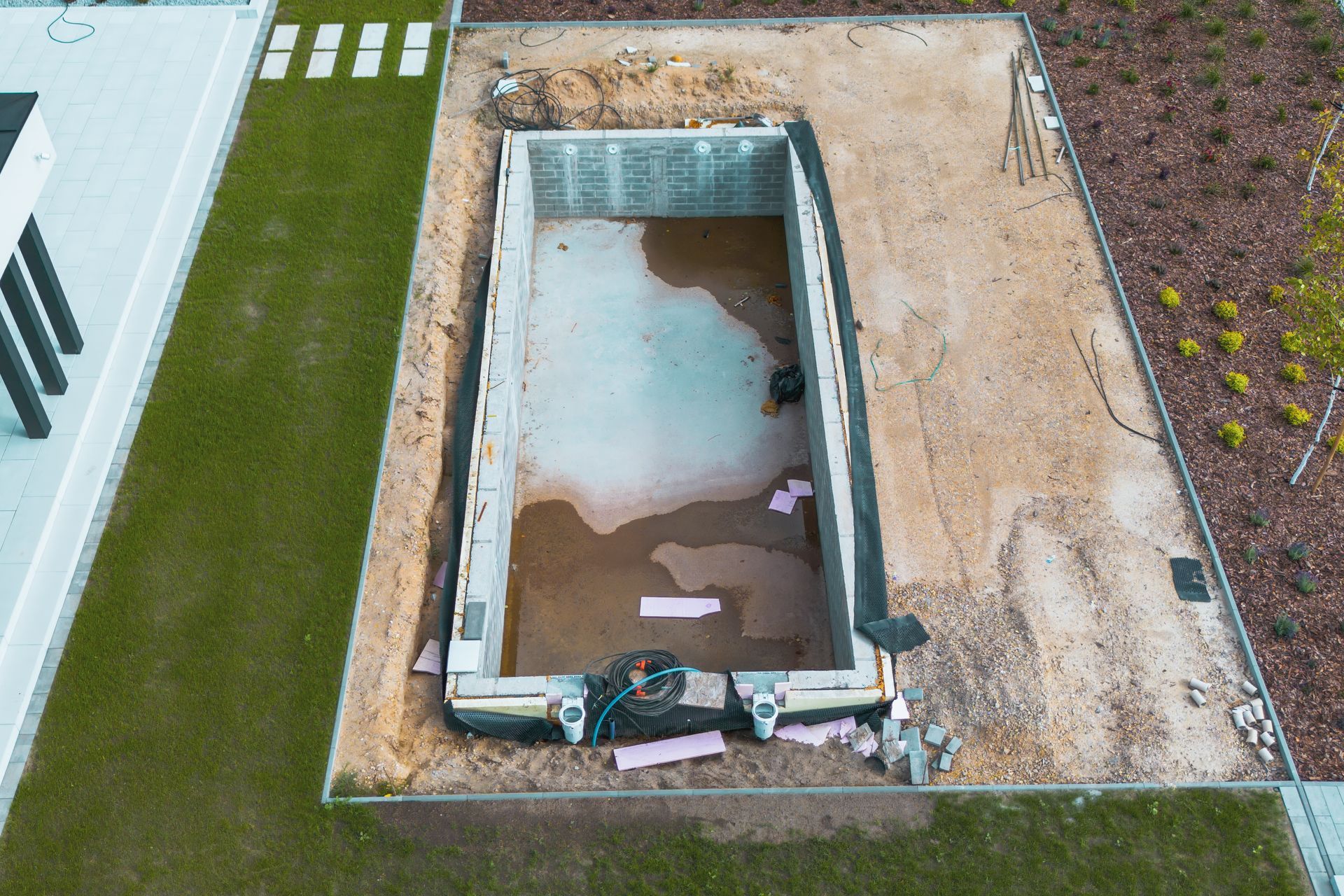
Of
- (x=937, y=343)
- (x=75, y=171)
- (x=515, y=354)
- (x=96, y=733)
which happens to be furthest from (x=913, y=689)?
(x=75, y=171)

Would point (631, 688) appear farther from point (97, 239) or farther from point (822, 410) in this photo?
point (97, 239)

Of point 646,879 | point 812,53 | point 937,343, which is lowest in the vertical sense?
point 646,879

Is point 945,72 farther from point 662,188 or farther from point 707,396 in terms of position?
point 707,396

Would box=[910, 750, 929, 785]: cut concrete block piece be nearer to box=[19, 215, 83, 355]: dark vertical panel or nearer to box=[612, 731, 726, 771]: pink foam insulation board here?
box=[612, 731, 726, 771]: pink foam insulation board

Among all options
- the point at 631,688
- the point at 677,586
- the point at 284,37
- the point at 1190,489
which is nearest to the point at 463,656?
the point at 631,688

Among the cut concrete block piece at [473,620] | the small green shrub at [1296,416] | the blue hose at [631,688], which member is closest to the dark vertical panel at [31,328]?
the cut concrete block piece at [473,620]
